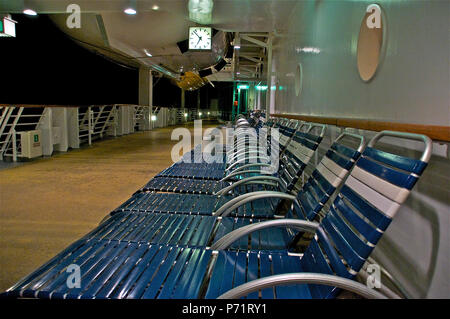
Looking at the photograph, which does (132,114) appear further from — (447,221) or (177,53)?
(447,221)

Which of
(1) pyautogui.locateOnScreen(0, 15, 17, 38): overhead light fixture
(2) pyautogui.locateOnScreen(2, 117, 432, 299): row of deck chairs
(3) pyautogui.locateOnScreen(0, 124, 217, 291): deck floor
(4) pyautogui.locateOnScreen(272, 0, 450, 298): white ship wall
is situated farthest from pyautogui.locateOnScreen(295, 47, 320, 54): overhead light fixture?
(1) pyautogui.locateOnScreen(0, 15, 17, 38): overhead light fixture

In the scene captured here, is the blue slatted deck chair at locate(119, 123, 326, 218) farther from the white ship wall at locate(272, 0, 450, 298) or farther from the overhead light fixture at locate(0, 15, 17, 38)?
the overhead light fixture at locate(0, 15, 17, 38)

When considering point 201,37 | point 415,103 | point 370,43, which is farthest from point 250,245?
point 201,37

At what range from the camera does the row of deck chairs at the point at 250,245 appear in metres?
1.05

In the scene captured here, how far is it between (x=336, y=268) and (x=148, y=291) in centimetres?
66

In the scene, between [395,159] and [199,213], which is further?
[199,213]

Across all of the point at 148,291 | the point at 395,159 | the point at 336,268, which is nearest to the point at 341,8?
the point at 395,159

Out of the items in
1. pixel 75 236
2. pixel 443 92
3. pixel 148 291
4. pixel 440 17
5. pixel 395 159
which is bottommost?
pixel 75 236

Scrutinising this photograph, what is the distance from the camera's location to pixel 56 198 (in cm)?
360

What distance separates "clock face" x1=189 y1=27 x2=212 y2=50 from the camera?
7930 mm

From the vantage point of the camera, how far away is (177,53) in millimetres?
14844
